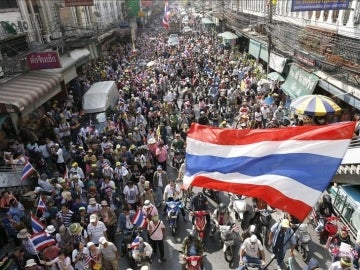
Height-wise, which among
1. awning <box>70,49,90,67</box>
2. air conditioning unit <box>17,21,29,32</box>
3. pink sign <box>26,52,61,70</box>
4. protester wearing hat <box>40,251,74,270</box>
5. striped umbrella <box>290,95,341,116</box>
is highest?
air conditioning unit <box>17,21,29,32</box>

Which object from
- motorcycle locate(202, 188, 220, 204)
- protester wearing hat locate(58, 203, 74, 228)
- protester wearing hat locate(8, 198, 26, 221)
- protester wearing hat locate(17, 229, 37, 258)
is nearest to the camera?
protester wearing hat locate(17, 229, 37, 258)

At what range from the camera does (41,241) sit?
809 centimetres

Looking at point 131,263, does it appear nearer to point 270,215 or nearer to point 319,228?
point 270,215

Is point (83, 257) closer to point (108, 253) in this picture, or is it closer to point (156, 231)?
point (108, 253)

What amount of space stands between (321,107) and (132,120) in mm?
7958

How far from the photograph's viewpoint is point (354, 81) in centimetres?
1391

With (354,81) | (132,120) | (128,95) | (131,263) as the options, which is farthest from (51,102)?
(354,81)

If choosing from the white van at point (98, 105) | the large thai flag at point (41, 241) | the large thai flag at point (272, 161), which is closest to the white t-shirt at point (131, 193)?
the large thai flag at point (41, 241)

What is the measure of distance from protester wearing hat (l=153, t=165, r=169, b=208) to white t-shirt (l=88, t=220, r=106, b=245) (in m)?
2.79

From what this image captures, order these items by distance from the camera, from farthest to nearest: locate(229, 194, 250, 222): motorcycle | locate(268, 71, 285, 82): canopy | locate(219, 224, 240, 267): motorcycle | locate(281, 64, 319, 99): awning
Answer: locate(268, 71, 285, 82): canopy → locate(281, 64, 319, 99): awning → locate(229, 194, 250, 222): motorcycle → locate(219, 224, 240, 267): motorcycle

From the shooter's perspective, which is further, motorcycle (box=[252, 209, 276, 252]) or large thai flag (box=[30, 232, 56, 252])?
motorcycle (box=[252, 209, 276, 252])

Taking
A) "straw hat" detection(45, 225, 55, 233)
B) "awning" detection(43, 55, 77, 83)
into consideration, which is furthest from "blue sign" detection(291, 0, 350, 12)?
"awning" detection(43, 55, 77, 83)

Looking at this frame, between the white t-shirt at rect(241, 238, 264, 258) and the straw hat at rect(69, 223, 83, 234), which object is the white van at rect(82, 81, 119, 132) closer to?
the straw hat at rect(69, 223, 83, 234)

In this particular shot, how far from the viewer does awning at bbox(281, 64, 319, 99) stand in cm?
1694
